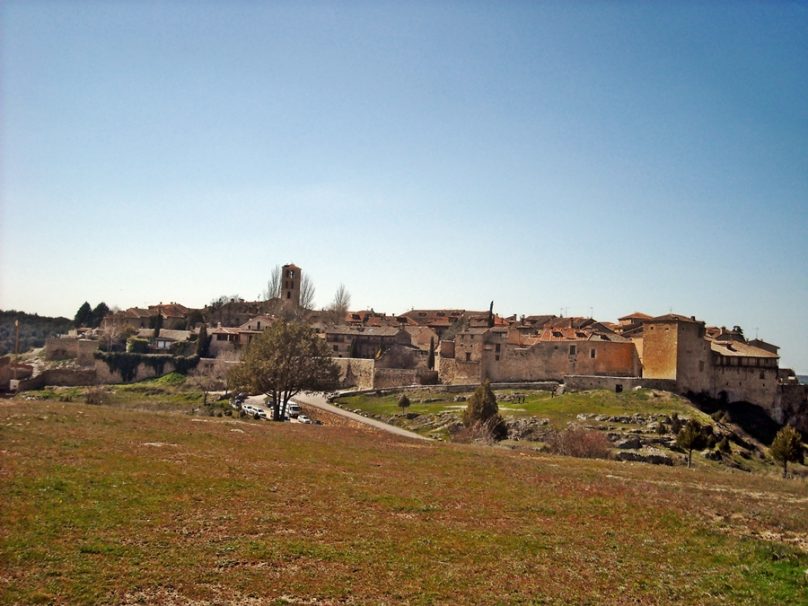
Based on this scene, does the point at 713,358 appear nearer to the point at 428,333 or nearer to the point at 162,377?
the point at 428,333

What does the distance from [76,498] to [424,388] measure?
54130 mm

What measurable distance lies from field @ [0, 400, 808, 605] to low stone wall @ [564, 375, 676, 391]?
36477 millimetres

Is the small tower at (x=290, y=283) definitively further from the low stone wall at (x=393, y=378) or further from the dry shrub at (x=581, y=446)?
the dry shrub at (x=581, y=446)

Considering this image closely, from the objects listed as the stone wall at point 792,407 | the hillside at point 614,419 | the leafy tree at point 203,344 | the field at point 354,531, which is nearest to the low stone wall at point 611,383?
the hillside at point 614,419

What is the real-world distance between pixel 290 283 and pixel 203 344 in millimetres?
26743

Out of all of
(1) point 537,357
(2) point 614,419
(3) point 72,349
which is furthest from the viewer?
Answer: (3) point 72,349

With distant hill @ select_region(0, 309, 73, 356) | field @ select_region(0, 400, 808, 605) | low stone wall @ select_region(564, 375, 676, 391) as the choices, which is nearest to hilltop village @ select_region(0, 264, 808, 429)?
low stone wall @ select_region(564, 375, 676, 391)

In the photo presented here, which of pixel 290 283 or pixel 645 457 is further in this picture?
pixel 290 283

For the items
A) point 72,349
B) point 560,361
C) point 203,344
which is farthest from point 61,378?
point 560,361

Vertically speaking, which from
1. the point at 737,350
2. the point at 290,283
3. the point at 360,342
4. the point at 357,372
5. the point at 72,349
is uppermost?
the point at 290,283

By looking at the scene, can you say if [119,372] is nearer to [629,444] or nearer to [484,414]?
[484,414]

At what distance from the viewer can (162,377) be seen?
80812 mm

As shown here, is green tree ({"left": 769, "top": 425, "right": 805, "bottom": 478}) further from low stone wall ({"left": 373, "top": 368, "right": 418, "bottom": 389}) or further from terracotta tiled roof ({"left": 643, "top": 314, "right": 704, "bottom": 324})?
low stone wall ({"left": 373, "top": 368, "right": 418, "bottom": 389})

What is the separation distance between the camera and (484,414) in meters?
44.5
